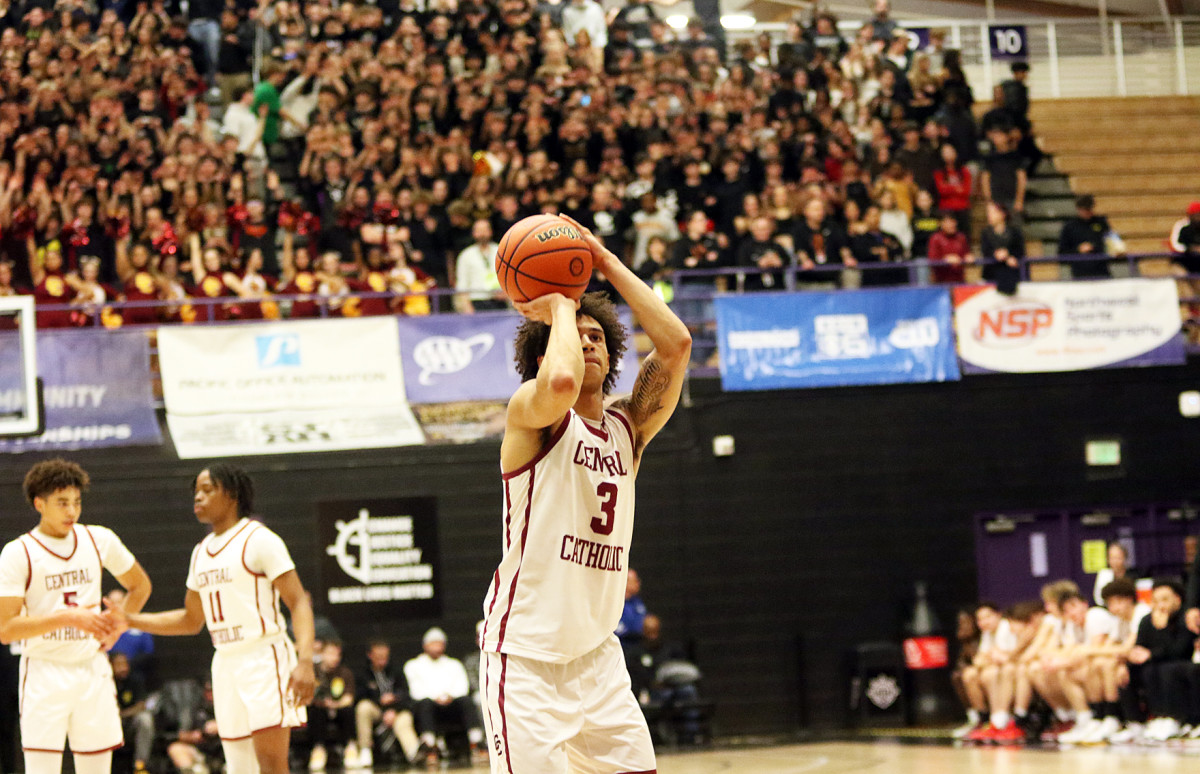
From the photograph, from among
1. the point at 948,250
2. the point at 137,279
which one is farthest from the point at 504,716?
the point at 948,250

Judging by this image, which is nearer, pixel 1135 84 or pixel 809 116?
pixel 809 116

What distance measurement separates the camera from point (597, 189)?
574 inches

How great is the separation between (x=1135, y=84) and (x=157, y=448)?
1389 cm

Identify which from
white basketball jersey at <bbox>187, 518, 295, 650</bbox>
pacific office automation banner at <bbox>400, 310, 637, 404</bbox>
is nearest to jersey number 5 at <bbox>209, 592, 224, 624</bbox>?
white basketball jersey at <bbox>187, 518, 295, 650</bbox>

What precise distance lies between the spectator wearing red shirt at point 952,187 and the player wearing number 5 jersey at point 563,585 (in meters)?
12.2

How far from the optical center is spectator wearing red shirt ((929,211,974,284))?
1495 centimetres

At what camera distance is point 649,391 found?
4.62 meters

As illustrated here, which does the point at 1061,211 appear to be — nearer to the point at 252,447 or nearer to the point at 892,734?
the point at 892,734

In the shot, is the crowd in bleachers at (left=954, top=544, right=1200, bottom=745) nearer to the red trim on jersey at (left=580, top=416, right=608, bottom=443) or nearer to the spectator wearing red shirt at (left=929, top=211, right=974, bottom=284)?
the spectator wearing red shirt at (left=929, top=211, right=974, bottom=284)

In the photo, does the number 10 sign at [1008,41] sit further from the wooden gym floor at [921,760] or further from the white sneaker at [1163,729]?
the white sneaker at [1163,729]

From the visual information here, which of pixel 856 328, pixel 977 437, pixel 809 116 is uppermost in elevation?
pixel 809 116

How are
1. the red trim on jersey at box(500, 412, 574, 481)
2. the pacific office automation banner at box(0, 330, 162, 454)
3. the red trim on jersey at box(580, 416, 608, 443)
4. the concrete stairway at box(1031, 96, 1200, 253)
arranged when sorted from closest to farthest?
the red trim on jersey at box(500, 412, 574, 481) → the red trim on jersey at box(580, 416, 608, 443) → the pacific office automation banner at box(0, 330, 162, 454) → the concrete stairway at box(1031, 96, 1200, 253)

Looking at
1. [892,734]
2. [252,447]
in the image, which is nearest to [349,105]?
[252,447]

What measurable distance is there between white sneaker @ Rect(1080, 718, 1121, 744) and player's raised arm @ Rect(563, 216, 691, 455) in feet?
26.7
